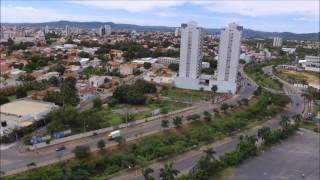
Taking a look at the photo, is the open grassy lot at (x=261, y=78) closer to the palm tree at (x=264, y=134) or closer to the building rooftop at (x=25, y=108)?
the palm tree at (x=264, y=134)

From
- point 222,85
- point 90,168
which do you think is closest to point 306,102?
point 222,85

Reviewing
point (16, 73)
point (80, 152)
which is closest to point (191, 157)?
point (80, 152)

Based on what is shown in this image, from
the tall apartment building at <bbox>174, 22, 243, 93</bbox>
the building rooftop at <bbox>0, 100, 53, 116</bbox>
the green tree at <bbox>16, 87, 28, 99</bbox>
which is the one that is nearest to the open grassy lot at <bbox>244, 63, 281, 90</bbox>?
the tall apartment building at <bbox>174, 22, 243, 93</bbox>

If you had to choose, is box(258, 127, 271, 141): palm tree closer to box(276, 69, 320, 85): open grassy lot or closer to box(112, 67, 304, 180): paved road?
box(112, 67, 304, 180): paved road

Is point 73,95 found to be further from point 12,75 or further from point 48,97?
point 12,75

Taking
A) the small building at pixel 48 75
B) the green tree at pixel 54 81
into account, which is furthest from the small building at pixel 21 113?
the small building at pixel 48 75
